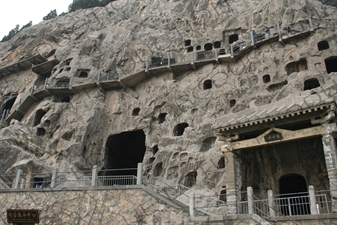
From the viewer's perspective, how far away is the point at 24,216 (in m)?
13.3

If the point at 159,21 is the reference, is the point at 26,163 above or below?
below

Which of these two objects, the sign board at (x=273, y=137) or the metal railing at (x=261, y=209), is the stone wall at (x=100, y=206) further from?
the sign board at (x=273, y=137)

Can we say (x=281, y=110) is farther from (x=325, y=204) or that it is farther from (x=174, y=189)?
(x=174, y=189)

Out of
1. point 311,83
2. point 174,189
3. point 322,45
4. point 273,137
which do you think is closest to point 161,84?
point 174,189

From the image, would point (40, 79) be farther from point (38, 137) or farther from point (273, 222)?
point (273, 222)

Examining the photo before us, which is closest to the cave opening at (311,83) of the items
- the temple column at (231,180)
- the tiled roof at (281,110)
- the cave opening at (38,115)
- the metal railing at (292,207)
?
the tiled roof at (281,110)

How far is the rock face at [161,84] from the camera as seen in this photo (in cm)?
2208

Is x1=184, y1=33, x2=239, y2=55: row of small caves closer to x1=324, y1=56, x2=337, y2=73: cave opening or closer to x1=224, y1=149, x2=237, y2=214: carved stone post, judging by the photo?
x1=324, y1=56, x2=337, y2=73: cave opening

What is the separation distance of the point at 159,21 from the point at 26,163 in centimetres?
1948

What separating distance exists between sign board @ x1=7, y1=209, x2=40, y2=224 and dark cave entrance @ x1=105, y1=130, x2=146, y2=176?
43.3ft

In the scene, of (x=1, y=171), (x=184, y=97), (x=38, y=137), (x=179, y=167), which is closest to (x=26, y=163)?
(x=1, y=171)

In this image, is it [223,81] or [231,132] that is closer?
[231,132]

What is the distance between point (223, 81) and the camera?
2577 cm

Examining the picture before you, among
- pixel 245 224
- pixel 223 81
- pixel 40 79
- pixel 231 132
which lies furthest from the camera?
pixel 40 79
